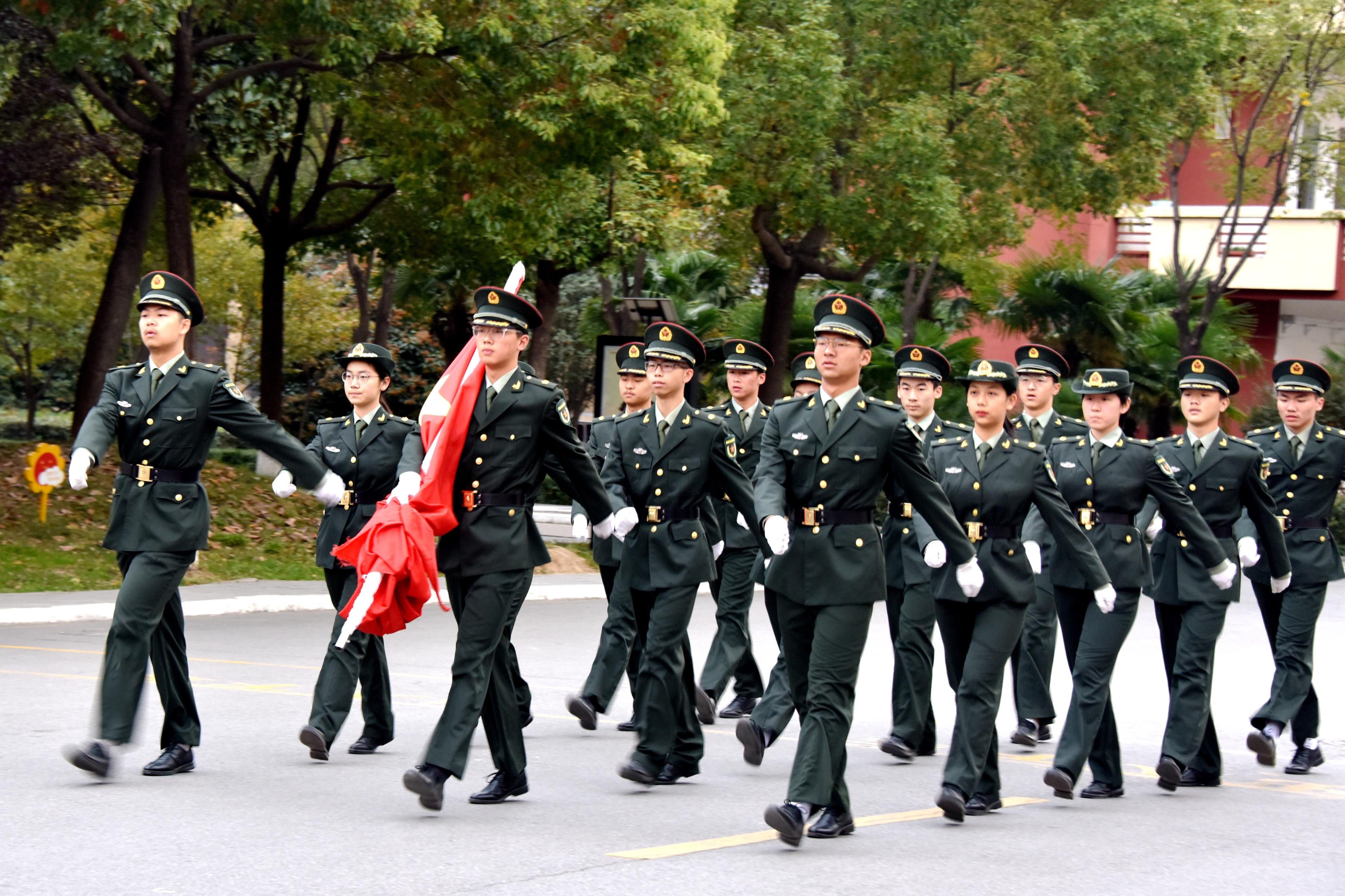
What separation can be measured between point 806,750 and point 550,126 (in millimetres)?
13391

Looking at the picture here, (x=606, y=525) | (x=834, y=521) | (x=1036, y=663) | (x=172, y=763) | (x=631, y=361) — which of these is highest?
(x=631, y=361)

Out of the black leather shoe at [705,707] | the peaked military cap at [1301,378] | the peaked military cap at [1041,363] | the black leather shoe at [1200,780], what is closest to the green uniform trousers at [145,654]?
the black leather shoe at [705,707]

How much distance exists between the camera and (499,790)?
25.2 ft

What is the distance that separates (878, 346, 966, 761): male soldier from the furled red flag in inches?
113

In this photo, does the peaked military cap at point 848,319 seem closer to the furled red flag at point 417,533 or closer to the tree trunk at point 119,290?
the furled red flag at point 417,533

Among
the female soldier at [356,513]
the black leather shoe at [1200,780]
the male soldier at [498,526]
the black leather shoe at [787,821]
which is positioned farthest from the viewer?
the black leather shoe at [1200,780]

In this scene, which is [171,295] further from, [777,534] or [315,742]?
[777,534]

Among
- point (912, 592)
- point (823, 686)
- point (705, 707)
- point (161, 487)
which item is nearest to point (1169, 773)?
point (912, 592)

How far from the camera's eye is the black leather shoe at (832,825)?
23.3ft

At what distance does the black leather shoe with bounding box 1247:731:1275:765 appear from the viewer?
9.66 meters

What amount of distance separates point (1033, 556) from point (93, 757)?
14.3ft

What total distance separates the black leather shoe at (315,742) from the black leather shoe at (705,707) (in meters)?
2.59

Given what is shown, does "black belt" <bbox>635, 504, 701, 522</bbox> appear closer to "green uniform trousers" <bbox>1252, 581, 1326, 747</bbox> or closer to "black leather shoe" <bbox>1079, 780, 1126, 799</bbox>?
"black leather shoe" <bbox>1079, 780, 1126, 799</bbox>

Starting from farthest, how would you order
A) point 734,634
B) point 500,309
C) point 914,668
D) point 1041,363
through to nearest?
point 734,634 → point 914,668 → point 1041,363 → point 500,309
